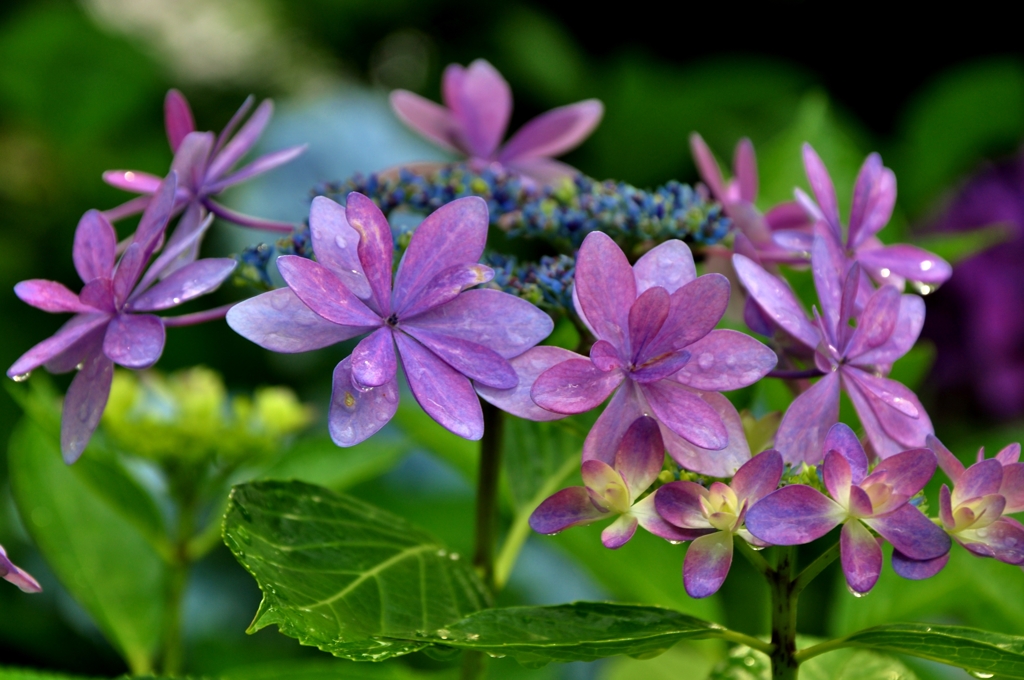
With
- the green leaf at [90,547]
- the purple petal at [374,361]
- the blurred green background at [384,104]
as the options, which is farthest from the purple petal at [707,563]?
the blurred green background at [384,104]

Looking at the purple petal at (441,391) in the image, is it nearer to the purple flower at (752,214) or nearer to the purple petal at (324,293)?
the purple petal at (324,293)

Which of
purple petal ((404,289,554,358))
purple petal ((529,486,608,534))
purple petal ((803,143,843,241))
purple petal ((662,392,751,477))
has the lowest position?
purple petal ((529,486,608,534))

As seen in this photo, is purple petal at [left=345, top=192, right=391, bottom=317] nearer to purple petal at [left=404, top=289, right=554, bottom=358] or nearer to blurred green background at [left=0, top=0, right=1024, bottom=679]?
purple petal at [left=404, top=289, right=554, bottom=358]

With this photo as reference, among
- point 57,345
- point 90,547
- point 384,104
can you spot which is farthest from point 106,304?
point 384,104

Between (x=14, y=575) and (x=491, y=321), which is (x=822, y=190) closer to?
(x=491, y=321)

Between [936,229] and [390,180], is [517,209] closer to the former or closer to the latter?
[390,180]

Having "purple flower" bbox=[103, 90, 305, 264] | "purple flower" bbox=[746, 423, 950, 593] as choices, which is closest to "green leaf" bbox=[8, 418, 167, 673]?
"purple flower" bbox=[103, 90, 305, 264]
